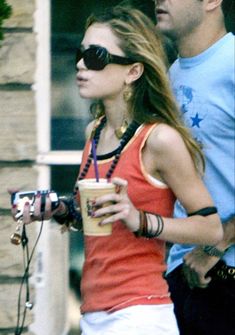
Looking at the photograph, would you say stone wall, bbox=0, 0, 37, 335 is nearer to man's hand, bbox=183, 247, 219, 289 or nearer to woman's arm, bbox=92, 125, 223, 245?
man's hand, bbox=183, 247, 219, 289

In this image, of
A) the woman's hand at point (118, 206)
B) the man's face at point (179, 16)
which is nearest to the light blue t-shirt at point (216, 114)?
the man's face at point (179, 16)

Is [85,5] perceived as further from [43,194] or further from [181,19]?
[43,194]

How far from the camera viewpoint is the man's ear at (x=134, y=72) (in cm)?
384

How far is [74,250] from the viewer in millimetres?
5809

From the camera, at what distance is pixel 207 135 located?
4.04m

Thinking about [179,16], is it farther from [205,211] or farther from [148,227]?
[148,227]

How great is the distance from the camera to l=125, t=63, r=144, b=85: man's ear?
384 centimetres

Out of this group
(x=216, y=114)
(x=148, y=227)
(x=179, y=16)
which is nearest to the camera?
(x=148, y=227)

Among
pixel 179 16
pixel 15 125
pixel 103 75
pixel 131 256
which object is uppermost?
pixel 179 16

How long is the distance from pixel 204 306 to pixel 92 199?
3.07 feet

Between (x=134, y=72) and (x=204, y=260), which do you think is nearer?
(x=134, y=72)

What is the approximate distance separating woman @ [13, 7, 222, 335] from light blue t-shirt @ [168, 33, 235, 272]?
0.26 meters

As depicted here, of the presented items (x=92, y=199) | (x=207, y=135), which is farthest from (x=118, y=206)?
(x=207, y=135)

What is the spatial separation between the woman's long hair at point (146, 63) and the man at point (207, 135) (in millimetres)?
246
